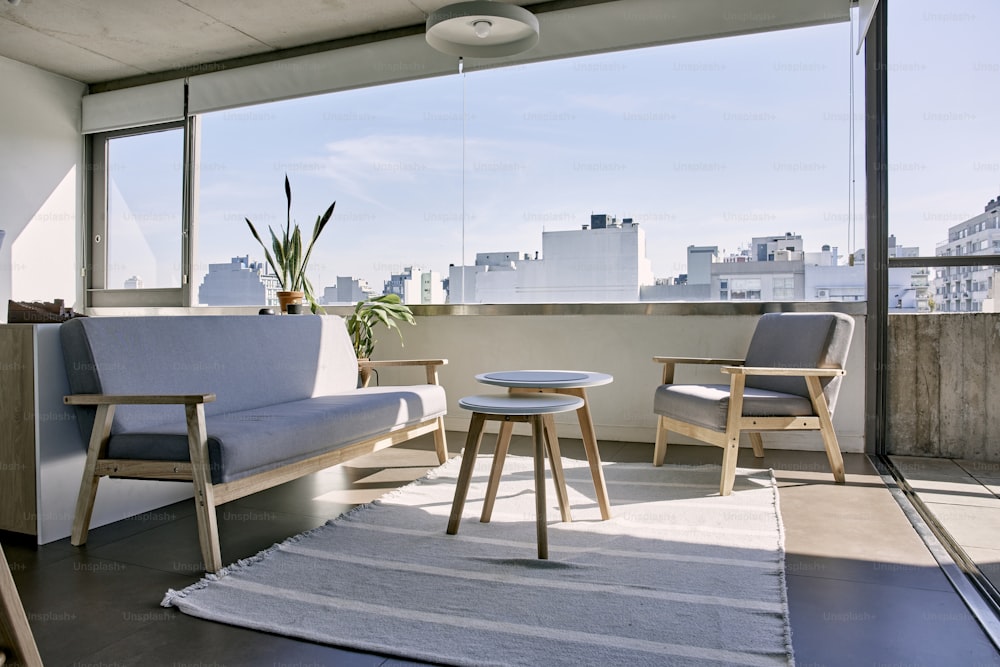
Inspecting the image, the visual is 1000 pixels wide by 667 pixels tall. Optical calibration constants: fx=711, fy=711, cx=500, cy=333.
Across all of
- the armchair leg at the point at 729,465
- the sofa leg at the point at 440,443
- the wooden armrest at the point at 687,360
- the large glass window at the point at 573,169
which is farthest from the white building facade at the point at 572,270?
the armchair leg at the point at 729,465

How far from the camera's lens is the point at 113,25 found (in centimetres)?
521

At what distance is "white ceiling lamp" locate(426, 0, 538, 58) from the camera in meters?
3.20

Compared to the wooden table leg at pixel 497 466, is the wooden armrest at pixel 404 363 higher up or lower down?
higher up

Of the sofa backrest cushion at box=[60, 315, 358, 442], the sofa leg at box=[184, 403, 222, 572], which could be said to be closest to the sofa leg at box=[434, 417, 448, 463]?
the sofa backrest cushion at box=[60, 315, 358, 442]

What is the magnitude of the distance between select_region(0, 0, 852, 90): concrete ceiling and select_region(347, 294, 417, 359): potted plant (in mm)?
1975

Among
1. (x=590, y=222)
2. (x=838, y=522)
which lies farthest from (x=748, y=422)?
(x=590, y=222)

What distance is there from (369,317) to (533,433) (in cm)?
252

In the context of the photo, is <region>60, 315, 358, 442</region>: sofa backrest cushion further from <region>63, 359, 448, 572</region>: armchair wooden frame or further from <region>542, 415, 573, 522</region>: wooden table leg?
<region>542, 415, 573, 522</region>: wooden table leg

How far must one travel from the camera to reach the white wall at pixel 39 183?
5.71m

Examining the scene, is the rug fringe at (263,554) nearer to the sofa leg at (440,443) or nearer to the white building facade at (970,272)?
the sofa leg at (440,443)

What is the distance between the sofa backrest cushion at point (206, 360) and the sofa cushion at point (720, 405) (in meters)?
1.76

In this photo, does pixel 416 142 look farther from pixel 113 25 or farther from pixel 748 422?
pixel 748 422

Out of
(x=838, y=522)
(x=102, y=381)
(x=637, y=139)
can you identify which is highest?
(x=637, y=139)

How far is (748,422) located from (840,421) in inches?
48.0
